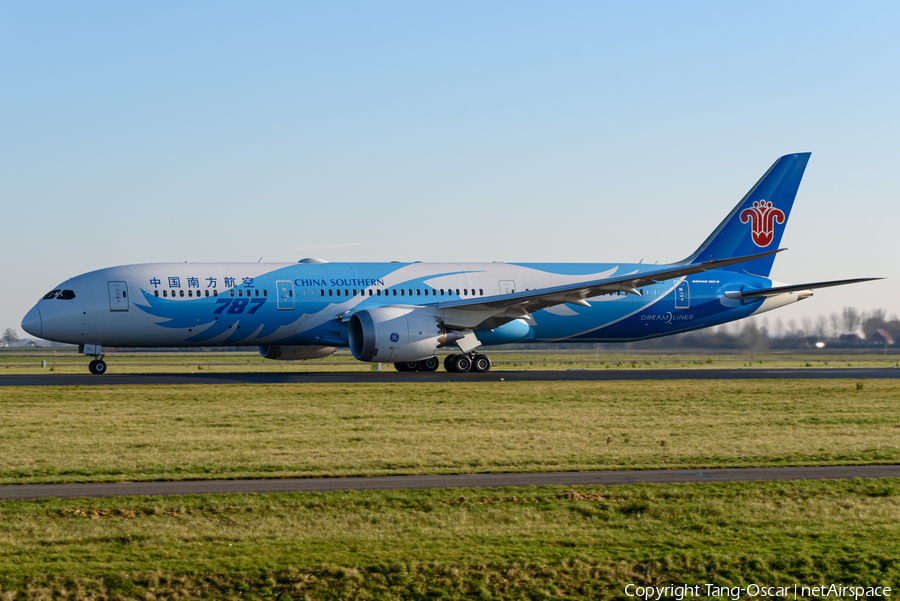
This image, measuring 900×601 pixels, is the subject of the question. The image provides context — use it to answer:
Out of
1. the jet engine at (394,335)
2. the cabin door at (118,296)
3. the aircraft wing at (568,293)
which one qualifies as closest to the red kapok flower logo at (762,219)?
the aircraft wing at (568,293)

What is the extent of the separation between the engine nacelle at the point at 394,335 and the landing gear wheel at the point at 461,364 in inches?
119

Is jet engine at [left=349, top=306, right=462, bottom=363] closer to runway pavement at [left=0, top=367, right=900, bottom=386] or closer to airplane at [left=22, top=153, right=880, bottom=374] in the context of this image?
airplane at [left=22, top=153, right=880, bottom=374]

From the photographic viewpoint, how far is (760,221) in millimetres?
46156

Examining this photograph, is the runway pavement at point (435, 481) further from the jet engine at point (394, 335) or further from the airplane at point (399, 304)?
the airplane at point (399, 304)

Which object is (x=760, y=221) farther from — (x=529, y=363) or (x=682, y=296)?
(x=529, y=363)

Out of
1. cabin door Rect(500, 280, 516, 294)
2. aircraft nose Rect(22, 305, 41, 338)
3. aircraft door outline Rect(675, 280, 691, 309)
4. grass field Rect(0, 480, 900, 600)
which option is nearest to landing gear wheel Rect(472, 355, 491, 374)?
cabin door Rect(500, 280, 516, 294)

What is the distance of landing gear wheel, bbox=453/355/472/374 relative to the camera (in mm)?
40312

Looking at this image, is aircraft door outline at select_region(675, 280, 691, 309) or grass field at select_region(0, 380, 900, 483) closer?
grass field at select_region(0, 380, 900, 483)

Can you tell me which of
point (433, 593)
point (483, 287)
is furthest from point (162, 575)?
point (483, 287)

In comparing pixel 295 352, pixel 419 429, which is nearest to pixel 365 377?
pixel 295 352

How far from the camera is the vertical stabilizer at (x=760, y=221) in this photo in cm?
4578

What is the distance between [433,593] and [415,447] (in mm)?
8120

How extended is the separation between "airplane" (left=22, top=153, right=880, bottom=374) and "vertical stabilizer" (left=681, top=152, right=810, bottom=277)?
4.3 inches

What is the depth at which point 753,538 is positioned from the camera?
11375mm
